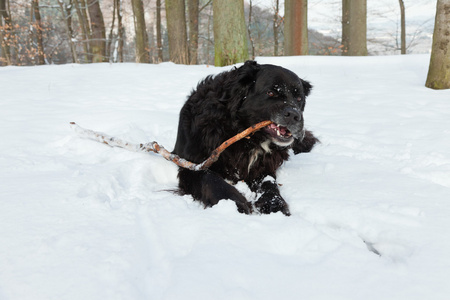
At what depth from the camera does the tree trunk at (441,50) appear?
17.5 feet

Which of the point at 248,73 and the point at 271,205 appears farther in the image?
the point at 248,73

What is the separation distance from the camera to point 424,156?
122 inches

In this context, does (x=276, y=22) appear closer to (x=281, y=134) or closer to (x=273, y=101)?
(x=273, y=101)

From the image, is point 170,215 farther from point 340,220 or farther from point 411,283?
point 411,283

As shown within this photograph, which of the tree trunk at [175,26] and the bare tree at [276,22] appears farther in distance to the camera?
the bare tree at [276,22]

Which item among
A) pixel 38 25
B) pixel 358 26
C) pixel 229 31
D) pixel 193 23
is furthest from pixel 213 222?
pixel 38 25

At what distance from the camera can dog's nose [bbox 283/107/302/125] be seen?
2.50 metres

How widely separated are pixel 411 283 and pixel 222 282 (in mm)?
789

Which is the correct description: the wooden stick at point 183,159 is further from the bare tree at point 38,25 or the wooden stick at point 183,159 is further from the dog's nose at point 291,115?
the bare tree at point 38,25

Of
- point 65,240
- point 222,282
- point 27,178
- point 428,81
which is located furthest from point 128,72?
point 222,282

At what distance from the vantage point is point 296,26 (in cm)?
1098

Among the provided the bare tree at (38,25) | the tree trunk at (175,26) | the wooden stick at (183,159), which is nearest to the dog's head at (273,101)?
the wooden stick at (183,159)

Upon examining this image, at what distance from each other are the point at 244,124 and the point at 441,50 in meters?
4.67

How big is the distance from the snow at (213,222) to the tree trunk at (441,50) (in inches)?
63.3
